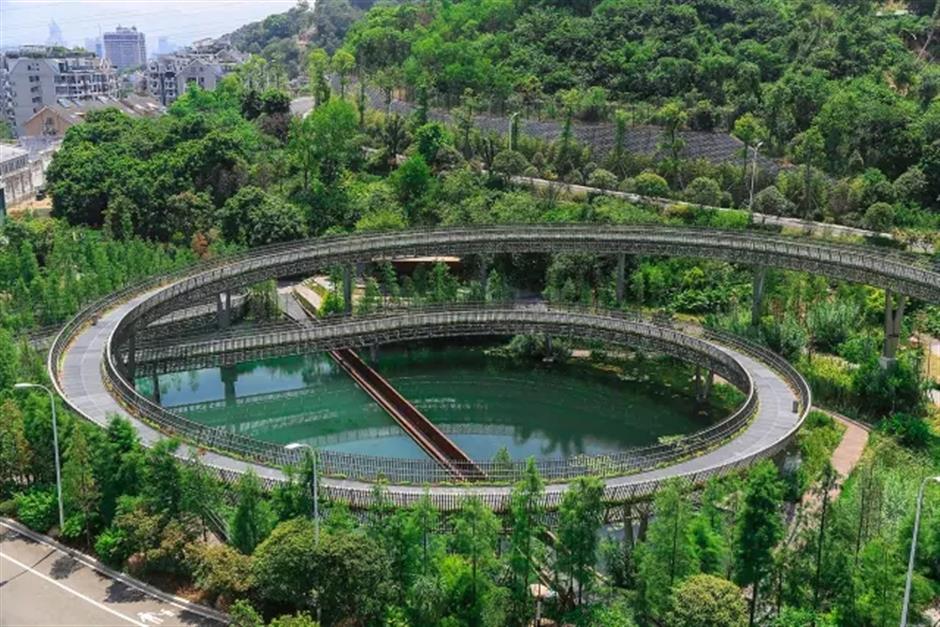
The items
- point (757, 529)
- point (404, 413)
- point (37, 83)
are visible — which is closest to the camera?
point (757, 529)

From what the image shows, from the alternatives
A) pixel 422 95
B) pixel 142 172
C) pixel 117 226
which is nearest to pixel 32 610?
pixel 117 226

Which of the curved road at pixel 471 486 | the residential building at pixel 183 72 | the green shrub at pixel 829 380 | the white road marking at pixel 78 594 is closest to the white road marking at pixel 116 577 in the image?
the white road marking at pixel 78 594

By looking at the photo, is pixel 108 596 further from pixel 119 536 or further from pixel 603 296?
pixel 603 296

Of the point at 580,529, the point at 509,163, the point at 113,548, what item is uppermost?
the point at 509,163

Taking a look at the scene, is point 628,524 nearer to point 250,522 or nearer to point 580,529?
point 580,529

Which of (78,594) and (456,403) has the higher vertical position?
(78,594)

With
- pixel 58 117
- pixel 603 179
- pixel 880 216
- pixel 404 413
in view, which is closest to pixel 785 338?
pixel 880 216
